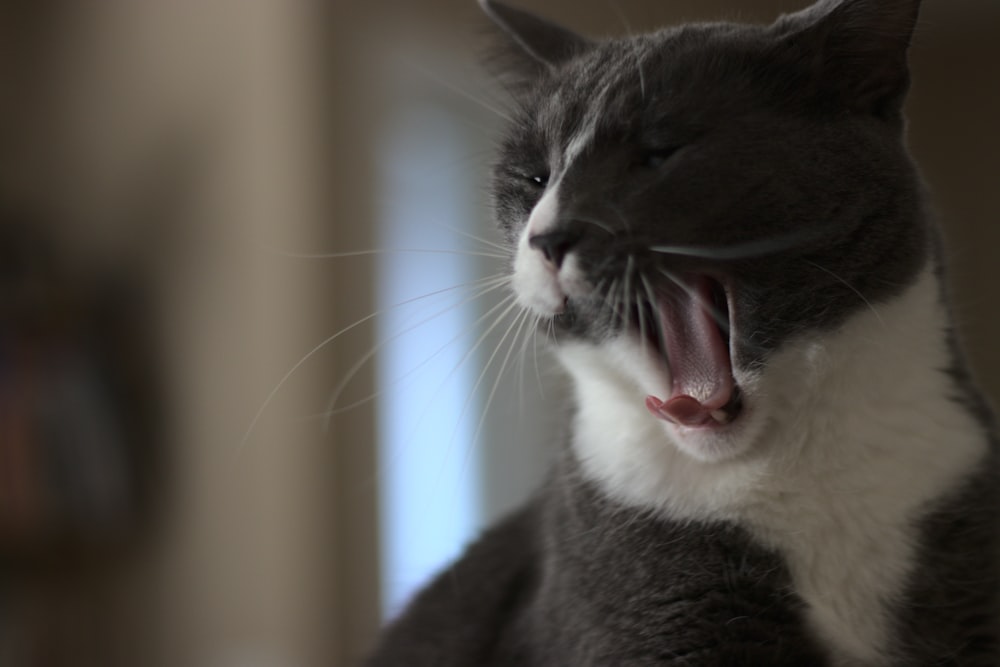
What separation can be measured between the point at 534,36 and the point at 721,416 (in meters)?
0.46

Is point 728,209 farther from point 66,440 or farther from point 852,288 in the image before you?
point 66,440

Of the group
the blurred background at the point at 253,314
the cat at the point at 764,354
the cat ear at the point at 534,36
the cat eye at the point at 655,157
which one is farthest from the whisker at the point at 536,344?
the blurred background at the point at 253,314

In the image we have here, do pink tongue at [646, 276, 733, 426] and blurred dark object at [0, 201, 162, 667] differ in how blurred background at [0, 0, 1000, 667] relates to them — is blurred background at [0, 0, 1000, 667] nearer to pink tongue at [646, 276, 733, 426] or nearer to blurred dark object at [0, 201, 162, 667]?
blurred dark object at [0, 201, 162, 667]

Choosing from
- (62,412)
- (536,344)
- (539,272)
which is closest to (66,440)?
(62,412)

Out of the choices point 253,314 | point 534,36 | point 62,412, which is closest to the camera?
point 534,36

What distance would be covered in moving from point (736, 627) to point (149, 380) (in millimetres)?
2232

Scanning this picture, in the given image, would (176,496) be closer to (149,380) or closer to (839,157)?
(149,380)

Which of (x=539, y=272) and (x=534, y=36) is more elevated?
(x=534, y=36)

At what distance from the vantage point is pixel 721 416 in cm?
83

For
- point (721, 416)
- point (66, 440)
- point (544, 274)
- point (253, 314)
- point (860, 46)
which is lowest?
point (66, 440)

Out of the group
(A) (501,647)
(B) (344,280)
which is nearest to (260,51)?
(B) (344,280)

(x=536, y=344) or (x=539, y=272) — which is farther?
(x=536, y=344)

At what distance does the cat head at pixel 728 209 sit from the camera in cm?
78

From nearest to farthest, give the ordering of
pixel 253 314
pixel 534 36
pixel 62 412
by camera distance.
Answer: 1. pixel 534 36
2. pixel 253 314
3. pixel 62 412
